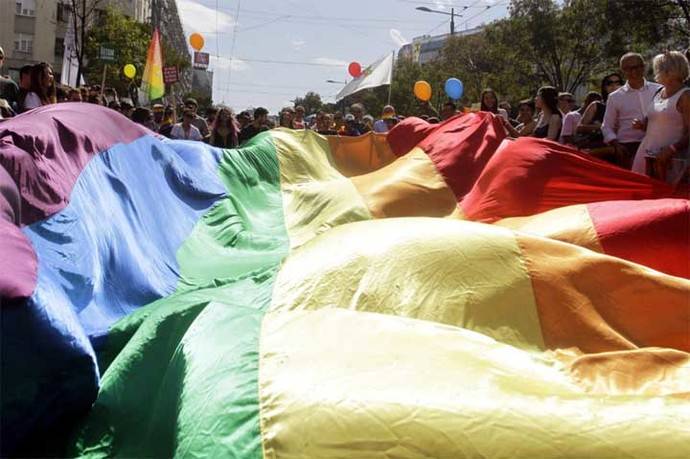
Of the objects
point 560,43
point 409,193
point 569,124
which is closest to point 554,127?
point 569,124

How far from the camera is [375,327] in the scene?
1894mm

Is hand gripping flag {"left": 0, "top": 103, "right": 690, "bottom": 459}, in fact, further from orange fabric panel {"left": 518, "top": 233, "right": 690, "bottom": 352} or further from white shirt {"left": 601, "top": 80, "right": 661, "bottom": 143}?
white shirt {"left": 601, "top": 80, "right": 661, "bottom": 143}

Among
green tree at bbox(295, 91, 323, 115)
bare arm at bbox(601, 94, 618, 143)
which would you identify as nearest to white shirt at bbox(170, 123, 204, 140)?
bare arm at bbox(601, 94, 618, 143)

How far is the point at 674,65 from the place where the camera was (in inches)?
159

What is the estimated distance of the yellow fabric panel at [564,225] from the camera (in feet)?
10.1

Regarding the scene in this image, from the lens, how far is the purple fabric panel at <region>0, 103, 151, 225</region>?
2.61 metres

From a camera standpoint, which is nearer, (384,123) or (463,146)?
(463,146)

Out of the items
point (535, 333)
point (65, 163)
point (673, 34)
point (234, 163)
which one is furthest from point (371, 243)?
point (673, 34)

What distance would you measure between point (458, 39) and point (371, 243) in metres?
38.1

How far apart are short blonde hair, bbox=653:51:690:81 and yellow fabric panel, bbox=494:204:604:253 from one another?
3.97 ft

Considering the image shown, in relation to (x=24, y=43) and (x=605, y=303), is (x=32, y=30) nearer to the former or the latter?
(x=24, y=43)

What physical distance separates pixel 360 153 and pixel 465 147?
124 cm

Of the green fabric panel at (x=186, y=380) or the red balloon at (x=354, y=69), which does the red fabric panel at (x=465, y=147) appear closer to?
the green fabric panel at (x=186, y=380)

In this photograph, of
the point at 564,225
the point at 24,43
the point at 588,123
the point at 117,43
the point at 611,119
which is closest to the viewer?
the point at 564,225
